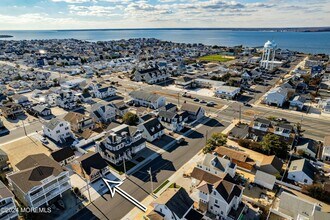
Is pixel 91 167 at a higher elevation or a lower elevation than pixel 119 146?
lower

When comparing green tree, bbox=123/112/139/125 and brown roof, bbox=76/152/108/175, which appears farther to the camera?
green tree, bbox=123/112/139/125

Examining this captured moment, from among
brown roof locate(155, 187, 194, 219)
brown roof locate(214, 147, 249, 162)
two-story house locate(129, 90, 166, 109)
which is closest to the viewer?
brown roof locate(155, 187, 194, 219)

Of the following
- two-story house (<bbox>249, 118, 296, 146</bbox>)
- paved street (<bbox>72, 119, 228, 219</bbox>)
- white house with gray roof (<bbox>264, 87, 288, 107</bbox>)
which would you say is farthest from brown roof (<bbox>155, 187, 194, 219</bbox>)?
white house with gray roof (<bbox>264, 87, 288, 107</bbox>)

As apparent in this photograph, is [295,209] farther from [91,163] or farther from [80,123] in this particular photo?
[80,123]

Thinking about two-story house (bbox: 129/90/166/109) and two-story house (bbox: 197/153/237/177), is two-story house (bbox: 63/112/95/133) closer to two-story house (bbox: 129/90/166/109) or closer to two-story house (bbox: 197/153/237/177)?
two-story house (bbox: 129/90/166/109)

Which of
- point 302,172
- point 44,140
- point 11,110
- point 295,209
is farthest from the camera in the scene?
point 11,110

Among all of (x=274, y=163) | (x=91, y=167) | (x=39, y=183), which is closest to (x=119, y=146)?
(x=91, y=167)

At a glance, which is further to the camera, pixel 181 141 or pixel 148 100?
pixel 148 100
